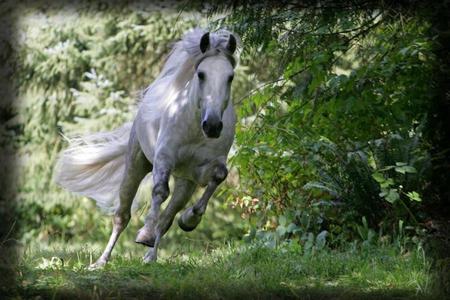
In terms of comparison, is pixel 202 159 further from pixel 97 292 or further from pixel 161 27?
pixel 161 27

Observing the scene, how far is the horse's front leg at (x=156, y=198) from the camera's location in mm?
5180

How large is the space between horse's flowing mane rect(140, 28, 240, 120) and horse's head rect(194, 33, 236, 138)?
3 centimetres

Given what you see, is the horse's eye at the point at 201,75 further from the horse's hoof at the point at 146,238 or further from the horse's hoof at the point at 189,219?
the horse's hoof at the point at 146,238

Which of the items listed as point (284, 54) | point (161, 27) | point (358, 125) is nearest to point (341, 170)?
point (358, 125)

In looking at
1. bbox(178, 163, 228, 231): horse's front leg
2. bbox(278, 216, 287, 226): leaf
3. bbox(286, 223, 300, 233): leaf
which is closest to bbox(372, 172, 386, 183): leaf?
bbox(178, 163, 228, 231): horse's front leg

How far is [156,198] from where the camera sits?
5.34 metres

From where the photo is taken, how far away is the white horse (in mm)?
5086

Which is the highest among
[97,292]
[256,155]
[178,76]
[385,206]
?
[178,76]

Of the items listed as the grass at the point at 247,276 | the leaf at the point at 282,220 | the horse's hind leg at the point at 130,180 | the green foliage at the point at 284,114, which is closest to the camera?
the grass at the point at 247,276

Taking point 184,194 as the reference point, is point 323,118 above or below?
above

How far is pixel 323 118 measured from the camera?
6859 millimetres

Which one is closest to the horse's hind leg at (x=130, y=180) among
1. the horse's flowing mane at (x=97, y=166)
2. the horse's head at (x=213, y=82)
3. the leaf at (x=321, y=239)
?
the horse's flowing mane at (x=97, y=166)

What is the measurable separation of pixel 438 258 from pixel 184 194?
2.12 m

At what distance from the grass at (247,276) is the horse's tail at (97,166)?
3.02 ft
